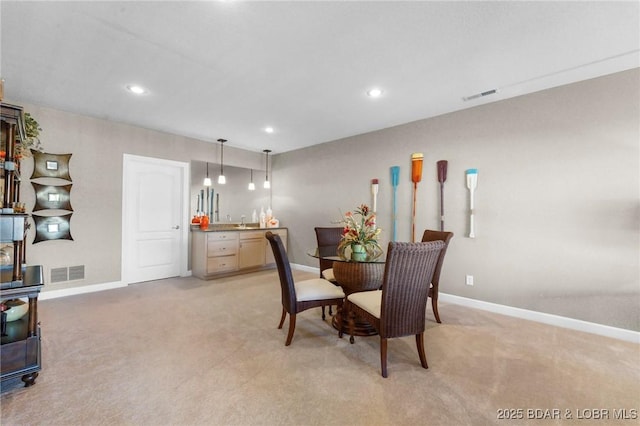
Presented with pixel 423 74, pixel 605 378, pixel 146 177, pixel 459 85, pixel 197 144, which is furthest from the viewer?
pixel 197 144

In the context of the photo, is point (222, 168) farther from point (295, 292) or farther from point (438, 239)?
point (438, 239)

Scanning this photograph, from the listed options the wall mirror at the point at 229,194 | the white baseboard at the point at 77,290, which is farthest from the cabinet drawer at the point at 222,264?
the white baseboard at the point at 77,290

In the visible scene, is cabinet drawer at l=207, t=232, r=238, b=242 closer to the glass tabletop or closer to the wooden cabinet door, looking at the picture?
the wooden cabinet door

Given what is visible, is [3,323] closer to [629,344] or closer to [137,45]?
[137,45]

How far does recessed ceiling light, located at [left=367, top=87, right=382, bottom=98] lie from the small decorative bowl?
3567 millimetres

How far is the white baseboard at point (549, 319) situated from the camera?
8.20 feet

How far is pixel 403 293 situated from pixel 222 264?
11.9ft

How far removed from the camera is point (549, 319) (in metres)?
2.84

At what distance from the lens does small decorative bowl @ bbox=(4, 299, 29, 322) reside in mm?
1927

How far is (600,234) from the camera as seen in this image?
8.58 ft

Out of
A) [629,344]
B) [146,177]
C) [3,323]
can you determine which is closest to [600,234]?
[629,344]

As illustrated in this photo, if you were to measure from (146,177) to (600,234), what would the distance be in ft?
19.2

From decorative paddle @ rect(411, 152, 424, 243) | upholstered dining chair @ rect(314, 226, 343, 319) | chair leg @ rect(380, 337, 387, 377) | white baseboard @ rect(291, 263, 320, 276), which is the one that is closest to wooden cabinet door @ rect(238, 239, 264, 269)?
white baseboard @ rect(291, 263, 320, 276)

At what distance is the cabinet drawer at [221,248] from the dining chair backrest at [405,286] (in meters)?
3.49
